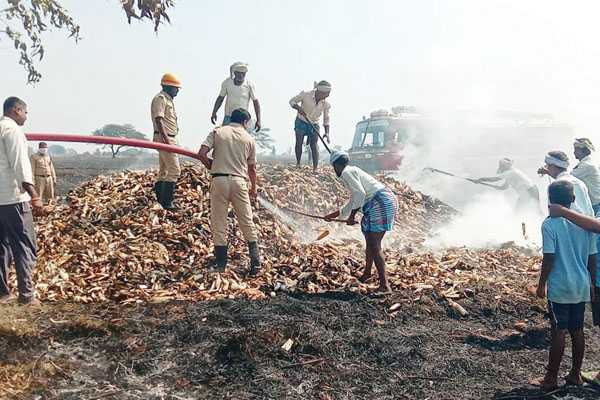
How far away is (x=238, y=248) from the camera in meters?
7.48

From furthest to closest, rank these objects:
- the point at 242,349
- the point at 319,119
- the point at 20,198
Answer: the point at 319,119, the point at 20,198, the point at 242,349

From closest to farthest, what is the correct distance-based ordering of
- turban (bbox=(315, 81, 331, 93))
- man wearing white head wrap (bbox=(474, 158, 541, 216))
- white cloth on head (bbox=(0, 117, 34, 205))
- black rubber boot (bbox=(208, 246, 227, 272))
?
white cloth on head (bbox=(0, 117, 34, 205)), black rubber boot (bbox=(208, 246, 227, 272)), turban (bbox=(315, 81, 331, 93)), man wearing white head wrap (bbox=(474, 158, 541, 216))

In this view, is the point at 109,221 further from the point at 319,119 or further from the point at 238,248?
the point at 319,119

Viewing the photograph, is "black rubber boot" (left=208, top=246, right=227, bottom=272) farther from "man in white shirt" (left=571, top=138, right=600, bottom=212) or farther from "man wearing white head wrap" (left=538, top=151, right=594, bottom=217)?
"man in white shirt" (left=571, top=138, right=600, bottom=212)

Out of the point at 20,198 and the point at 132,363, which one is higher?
the point at 20,198

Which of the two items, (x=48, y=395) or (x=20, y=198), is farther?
(x=20, y=198)

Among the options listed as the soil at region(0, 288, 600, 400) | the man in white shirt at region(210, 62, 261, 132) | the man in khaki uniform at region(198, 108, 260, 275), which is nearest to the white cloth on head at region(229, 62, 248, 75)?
the man in white shirt at region(210, 62, 261, 132)

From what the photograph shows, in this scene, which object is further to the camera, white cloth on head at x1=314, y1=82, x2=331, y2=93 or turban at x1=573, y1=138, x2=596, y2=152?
white cloth on head at x1=314, y1=82, x2=331, y2=93

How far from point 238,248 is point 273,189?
2.90 m

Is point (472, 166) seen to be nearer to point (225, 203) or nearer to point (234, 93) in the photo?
point (234, 93)

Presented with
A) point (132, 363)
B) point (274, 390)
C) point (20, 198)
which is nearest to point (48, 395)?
point (132, 363)

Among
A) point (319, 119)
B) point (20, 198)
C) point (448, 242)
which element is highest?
point (319, 119)

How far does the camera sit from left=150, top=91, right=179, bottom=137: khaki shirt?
25.0 feet

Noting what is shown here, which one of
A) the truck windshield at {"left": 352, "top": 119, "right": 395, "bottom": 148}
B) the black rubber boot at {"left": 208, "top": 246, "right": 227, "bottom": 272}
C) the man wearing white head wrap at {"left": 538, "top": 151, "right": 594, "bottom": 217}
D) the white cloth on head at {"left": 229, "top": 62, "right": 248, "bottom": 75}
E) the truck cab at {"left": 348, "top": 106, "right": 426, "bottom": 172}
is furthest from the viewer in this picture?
the truck windshield at {"left": 352, "top": 119, "right": 395, "bottom": 148}
